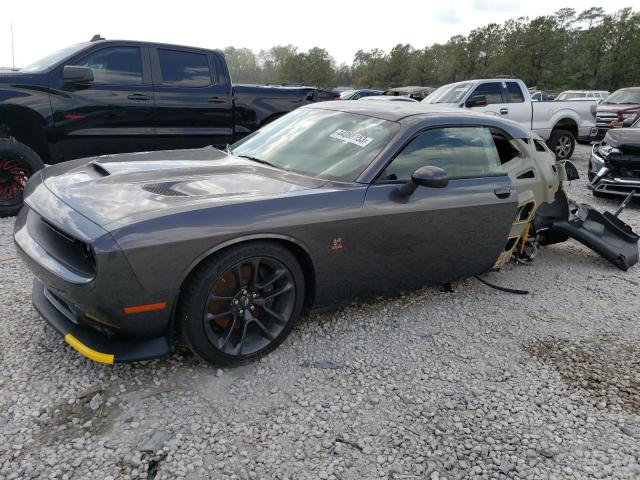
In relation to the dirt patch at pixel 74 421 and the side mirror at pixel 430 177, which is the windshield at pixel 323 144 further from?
the dirt patch at pixel 74 421

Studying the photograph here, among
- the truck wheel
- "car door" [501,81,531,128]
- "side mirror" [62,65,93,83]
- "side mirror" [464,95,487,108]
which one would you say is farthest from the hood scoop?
the truck wheel

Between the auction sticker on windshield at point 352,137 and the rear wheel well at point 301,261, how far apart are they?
93 centimetres

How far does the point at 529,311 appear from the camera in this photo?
3.80m

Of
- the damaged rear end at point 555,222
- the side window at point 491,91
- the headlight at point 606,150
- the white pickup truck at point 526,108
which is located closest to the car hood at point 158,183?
the damaged rear end at point 555,222

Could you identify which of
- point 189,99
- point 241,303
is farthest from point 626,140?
point 241,303

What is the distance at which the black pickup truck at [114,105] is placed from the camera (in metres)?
5.20

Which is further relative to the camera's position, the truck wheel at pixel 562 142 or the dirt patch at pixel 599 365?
the truck wheel at pixel 562 142

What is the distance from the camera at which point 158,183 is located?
2.83m

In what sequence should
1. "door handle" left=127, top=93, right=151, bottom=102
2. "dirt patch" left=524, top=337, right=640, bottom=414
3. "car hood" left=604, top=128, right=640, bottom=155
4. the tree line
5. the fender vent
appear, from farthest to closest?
the tree line, "car hood" left=604, top=128, right=640, bottom=155, "door handle" left=127, top=93, right=151, bottom=102, "dirt patch" left=524, top=337, right=640, bottom=414, the fender vent

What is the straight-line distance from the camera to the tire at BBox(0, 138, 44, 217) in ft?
16.4

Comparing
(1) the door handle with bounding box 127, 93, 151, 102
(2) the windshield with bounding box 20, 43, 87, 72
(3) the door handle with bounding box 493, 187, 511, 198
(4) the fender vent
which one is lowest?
(3) the door handle with bounding box 493, 187, 511, 198

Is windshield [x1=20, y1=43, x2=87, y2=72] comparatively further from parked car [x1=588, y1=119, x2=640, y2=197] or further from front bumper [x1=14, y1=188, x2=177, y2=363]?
parked car [x1=588, y1=119, x2=640, y2=197]

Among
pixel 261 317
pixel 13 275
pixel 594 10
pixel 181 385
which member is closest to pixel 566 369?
pixel 261 317

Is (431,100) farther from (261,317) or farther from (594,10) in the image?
(594,10)
